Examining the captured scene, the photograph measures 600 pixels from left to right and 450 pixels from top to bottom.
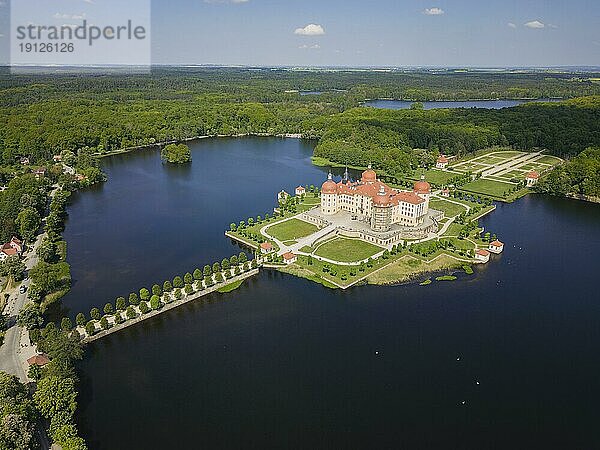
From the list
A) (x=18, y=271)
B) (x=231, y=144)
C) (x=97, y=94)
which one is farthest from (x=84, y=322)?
(x=97, y=94)

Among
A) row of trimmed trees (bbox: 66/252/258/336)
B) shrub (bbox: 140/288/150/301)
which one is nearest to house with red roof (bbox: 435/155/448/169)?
row of trimmed trees (bbox: 66/252/258/336)

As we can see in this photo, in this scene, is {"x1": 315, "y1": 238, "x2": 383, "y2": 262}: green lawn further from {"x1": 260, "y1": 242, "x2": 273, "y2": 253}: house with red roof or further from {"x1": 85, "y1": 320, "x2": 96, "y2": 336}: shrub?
{"x1": 85, "y1": 320, "x2": 96, "y2": 336}: shrub

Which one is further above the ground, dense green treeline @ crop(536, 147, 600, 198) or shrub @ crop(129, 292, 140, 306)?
dense green treeline @ crop(536, 147, 600, 198)

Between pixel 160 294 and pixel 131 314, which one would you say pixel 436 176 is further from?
pixel 131 314

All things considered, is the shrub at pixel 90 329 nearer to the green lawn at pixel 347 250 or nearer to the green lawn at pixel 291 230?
the green lawn at pixel 347 250

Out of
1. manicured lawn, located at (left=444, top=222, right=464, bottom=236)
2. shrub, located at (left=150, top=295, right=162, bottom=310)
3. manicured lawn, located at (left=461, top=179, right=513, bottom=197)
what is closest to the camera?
shrub, located at (left=150, top=295, right=162, bottom=310)

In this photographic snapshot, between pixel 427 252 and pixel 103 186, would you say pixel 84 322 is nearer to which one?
pixel 427 252

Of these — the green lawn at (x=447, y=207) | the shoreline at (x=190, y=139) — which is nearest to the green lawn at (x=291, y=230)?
the green lawn at (x=447, y=207)
